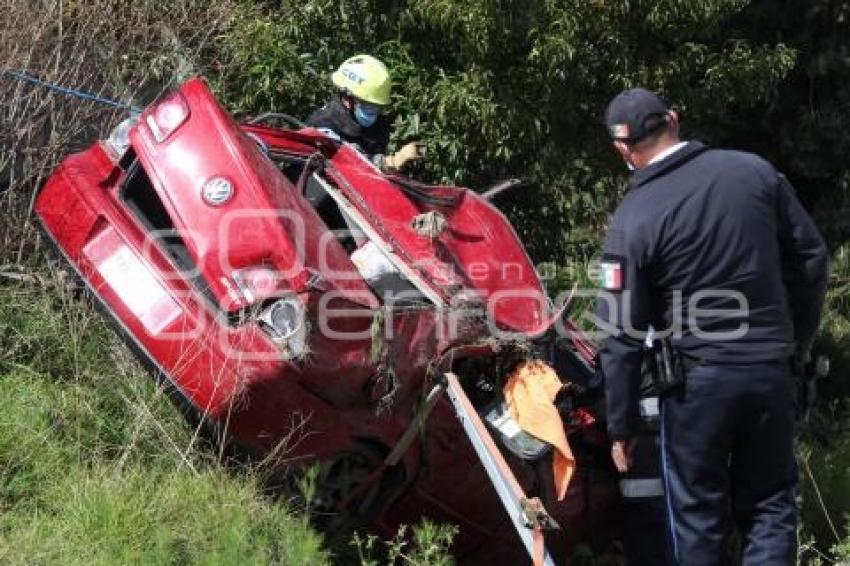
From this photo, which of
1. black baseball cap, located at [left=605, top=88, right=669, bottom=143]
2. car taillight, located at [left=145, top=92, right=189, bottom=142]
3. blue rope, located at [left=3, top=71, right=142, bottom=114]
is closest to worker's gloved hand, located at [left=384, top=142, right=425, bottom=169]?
blue rope, located at [left=3, top=71, right=142, bottom=114]

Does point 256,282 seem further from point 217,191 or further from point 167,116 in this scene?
point 167,116

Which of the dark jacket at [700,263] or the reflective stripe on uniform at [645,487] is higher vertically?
the dark jacket at [700,263]

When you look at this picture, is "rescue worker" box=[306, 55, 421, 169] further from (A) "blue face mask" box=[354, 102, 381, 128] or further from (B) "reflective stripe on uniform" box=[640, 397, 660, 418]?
(B) "reflective stripe on uniform" box=[640, 397, 660, 418]

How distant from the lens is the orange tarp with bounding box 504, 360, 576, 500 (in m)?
4.45

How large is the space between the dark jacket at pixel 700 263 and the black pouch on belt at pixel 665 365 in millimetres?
38

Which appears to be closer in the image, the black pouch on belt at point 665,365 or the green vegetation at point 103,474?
the green vegetation at point 103,474

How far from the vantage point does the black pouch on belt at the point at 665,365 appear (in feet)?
14.4

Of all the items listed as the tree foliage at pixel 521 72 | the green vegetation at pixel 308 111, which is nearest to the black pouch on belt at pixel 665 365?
the green vegetation at pixel 308 111

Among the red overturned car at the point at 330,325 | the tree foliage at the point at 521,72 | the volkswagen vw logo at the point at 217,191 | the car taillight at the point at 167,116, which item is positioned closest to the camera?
the red overturned car at the point at 330,325

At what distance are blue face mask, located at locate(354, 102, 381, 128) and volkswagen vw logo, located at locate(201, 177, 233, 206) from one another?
1791 millimetres

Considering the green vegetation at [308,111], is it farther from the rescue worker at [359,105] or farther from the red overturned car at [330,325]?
the rescue worker at [359,105]

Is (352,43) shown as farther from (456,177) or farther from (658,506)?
(658,506)

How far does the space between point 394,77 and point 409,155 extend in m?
1.21

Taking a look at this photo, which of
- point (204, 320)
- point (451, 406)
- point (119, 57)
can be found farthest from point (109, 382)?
point (119, 57)
